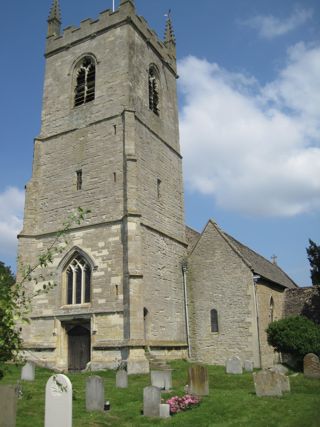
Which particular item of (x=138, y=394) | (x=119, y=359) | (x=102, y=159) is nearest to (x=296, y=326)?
(x=119, y=359)

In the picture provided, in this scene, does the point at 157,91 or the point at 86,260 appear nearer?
the point at 86,260

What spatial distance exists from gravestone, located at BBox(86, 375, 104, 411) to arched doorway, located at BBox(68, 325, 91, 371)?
A: 352 inches

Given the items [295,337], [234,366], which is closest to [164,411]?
[234,366]

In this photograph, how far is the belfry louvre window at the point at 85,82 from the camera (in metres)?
24.9

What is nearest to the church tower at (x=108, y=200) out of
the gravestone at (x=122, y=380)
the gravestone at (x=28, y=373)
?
the gravestone at (x=122, y=380)

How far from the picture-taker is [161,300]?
21.6 m

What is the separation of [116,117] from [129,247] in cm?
747

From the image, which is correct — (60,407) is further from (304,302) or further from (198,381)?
(304,302)

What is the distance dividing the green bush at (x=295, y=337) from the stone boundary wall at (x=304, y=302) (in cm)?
405

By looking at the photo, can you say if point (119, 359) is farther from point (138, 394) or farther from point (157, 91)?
point (157, 91)

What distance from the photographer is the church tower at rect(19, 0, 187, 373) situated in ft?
64.6

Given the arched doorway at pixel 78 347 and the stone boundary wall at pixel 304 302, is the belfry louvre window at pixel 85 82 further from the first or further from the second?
the stone boundary wall at pixel 304 302

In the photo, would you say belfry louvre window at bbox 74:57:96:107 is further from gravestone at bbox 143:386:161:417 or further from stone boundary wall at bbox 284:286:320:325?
gravestone at bbox 143:386:161:417

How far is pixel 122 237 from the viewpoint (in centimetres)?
2023
